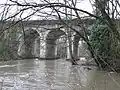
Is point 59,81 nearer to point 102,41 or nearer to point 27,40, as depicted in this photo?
point 27,40

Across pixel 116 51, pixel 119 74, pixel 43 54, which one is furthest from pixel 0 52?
pixel 43 54

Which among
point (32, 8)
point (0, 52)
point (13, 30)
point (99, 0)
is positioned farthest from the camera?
point (99, 0)

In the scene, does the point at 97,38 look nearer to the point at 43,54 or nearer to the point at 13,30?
the point at 13,30

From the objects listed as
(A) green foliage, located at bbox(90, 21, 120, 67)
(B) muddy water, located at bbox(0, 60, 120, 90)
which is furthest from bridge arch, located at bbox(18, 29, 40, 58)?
(A) green foliage, located at bbox(90, 21, 120, 67)

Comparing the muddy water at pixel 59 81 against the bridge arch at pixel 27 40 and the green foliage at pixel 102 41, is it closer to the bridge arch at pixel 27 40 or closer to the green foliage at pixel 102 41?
the green foliage at pixel 102 41

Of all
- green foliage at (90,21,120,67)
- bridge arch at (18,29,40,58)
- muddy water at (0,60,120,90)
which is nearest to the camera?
bridge arch at (18,29,40,58)

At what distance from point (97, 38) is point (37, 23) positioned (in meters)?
10.2

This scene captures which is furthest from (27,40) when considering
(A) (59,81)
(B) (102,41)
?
(B) (102,41)

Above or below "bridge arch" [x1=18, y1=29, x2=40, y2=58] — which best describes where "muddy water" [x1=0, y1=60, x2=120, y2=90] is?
below

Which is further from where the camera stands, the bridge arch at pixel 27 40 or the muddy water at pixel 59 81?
the muddy water at pixel 59 81

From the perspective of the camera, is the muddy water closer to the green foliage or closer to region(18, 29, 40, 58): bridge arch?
the green foliage

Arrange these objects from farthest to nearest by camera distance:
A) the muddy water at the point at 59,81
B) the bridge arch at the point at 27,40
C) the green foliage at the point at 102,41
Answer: the green foliage at the point at 102,41
the muddy water at the point at 59,81
the bridge arch at the point at 27,40

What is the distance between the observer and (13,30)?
6.36m

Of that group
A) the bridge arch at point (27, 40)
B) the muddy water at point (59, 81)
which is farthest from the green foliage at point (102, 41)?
the bridge arch at point (27, 40)
